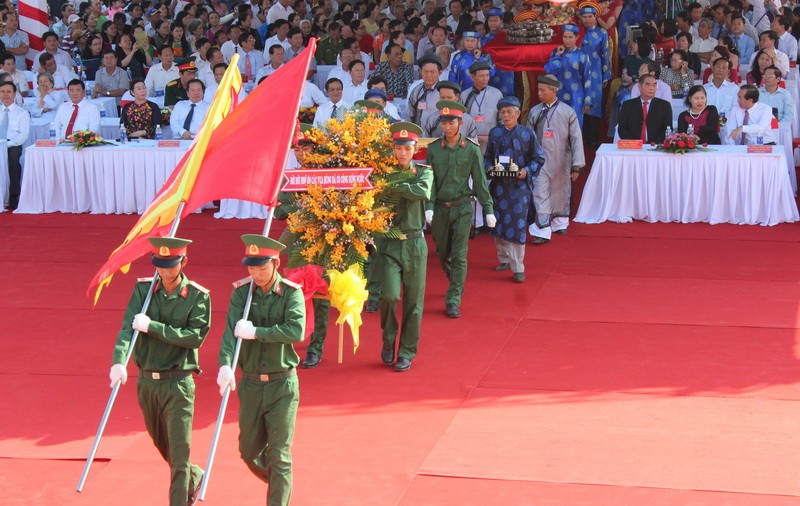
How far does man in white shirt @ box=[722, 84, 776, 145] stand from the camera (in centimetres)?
1349

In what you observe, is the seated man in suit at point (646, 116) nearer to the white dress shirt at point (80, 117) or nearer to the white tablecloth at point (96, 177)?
the white tablecloth at point (96, 177)

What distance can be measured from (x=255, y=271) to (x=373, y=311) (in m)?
4.24

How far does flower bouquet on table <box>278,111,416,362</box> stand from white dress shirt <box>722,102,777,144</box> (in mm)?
6279

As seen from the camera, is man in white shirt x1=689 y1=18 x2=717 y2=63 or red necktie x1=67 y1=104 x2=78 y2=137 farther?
man in white shirt x1=689 y1=18 x2=717 y2=63

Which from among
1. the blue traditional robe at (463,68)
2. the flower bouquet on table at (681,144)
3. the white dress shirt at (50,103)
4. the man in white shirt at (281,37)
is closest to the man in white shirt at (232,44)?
the man in white shirt at (281,37)

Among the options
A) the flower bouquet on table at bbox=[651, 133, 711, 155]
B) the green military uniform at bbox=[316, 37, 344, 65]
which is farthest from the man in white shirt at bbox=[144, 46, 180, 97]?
the flower bouquet on table at bbox=[651, 133, 711, 155]

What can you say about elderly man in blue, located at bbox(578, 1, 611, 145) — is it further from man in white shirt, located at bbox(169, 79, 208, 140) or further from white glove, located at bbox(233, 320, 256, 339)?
white glove, located at bbox(233, 320, 256, 339)

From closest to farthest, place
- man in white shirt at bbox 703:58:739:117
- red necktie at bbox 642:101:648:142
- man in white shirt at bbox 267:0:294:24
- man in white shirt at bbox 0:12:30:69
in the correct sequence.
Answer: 1. red necktie at bbox 642:101:648:142
2. man in white shirt at bbox 703:58:739:117
3. man in white shirt at bbox 0:12:30:69
4. man in white shirt at bbox 267:0:294:24

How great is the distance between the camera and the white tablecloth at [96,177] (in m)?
14.3

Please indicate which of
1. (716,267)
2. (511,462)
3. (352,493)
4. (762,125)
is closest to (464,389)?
(511,462)

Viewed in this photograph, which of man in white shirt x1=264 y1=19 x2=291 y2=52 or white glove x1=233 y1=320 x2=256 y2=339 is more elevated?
man in white shirt x1=264 y1=19 x2=291 y2=52

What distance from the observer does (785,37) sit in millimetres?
15977

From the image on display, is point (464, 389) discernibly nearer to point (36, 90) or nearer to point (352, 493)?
point (352, 493)

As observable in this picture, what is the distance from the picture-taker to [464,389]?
828 centimetres
